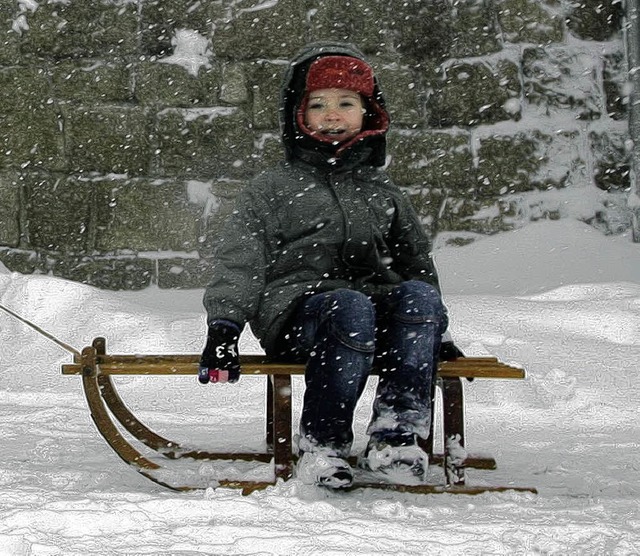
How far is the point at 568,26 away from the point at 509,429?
2.47 m

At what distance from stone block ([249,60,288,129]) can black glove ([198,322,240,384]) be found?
9.00 feet

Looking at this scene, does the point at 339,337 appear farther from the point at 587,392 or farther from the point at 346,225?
the point at 587,392

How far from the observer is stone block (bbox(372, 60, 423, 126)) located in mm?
5477

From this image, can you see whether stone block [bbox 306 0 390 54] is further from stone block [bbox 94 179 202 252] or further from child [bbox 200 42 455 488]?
child [bbox 200 42 455 488]

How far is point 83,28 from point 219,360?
3139 millimetres

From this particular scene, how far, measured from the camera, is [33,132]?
5.46 metres

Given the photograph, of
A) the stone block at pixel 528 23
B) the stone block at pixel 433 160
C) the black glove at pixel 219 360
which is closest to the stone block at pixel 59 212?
the stone block at pixel 433 160

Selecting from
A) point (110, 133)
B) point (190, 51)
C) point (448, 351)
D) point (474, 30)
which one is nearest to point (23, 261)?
point (110, 133)

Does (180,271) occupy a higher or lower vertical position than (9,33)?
lower

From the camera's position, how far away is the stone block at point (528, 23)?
5.51 meters

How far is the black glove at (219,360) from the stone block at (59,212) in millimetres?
2784

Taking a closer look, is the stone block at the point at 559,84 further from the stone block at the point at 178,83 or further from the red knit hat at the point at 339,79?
the red knit hat at the point at 339,79

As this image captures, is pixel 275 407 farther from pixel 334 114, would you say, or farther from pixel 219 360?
pixel 334 114

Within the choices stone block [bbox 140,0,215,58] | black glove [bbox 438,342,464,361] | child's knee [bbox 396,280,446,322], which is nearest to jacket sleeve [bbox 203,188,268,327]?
child's knee [bbox 396,280,446,322]
